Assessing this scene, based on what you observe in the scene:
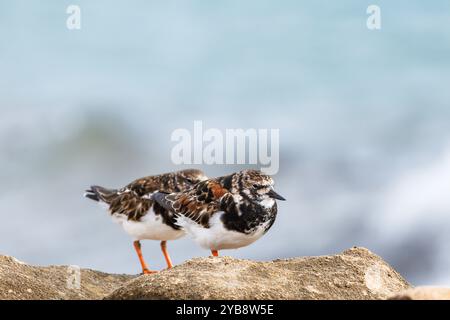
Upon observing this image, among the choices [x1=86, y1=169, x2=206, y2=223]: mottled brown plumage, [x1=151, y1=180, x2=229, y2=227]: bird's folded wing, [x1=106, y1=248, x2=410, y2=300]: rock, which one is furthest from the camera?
[x1=86, y1=169, x2=206, y2=223]: mottled brown plumage

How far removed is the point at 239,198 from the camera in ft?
32.5

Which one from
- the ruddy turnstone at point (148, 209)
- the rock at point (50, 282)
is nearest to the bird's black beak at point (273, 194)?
the ruddy turnstone at point (148, 209)

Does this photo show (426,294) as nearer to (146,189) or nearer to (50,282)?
(50,282)

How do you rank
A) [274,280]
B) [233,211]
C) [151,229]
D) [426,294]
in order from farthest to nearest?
[151,229] < [233,211] < [274,280] < [426,294]

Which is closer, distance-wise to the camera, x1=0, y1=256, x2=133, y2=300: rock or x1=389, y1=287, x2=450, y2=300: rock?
x1=389, y1=287, x2=450, y2=300: rock

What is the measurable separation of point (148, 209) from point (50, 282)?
181 centimetres

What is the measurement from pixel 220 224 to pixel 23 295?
2457 millimetres

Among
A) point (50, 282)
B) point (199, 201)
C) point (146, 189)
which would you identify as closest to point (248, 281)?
point (199, 201)

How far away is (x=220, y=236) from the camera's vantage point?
9.85 m

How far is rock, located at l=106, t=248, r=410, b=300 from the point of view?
7.80m

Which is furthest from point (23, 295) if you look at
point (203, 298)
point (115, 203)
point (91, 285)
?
point (115, 203)

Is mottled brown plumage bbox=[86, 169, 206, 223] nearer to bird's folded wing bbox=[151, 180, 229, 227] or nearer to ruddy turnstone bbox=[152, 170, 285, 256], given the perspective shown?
bird's folded wing bbox=[151, 180, 229, 227]

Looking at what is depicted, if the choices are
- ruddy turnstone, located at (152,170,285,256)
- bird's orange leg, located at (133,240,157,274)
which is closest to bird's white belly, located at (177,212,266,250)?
ruddy turnstone, located at (152,170,285,256)
